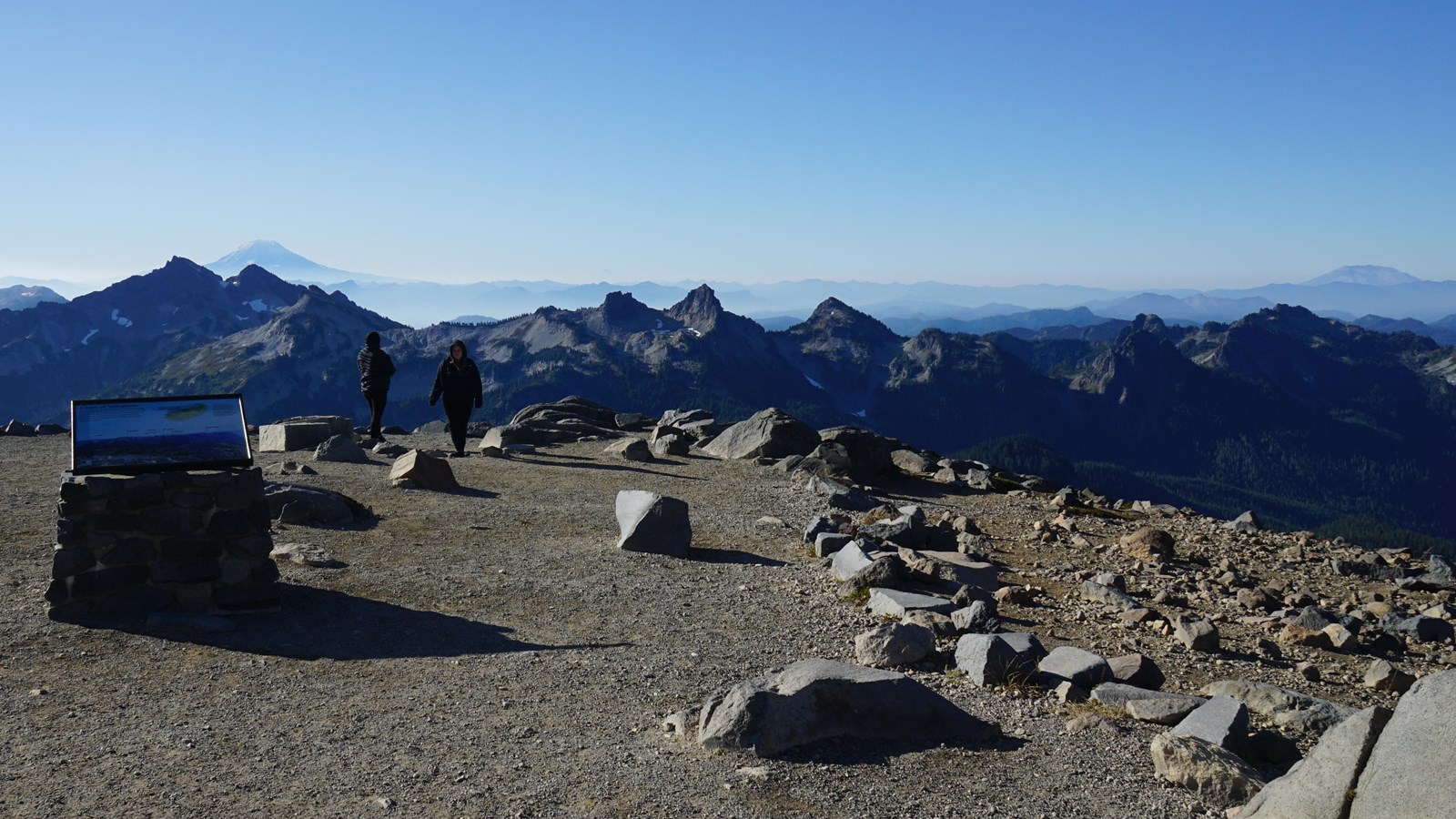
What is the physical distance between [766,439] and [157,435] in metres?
20.6

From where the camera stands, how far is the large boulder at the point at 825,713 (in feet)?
31.3

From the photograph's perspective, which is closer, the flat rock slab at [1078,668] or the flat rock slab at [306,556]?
the flat rock slab at [1078,668]

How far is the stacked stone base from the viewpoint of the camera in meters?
13.2

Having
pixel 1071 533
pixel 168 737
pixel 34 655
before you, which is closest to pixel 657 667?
pixel 168 737

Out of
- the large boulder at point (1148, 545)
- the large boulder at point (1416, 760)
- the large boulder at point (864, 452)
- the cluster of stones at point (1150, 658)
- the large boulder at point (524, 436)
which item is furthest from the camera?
the large boulder at point (524, 436)

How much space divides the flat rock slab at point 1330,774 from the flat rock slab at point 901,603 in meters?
7.07

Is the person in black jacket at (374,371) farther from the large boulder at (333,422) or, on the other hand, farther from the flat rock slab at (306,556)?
the flat rock slab at (306,556)

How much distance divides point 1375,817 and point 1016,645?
5464 millimetres

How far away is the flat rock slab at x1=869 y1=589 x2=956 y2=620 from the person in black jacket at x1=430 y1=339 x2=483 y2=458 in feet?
56.9

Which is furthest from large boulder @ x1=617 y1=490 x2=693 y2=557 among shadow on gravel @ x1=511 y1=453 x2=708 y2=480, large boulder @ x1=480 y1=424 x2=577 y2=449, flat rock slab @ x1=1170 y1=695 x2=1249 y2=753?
large boulder @ x1=480 y1=424 x2=577 y2=449

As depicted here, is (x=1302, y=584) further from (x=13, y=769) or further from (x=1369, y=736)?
(x=13, y=769)

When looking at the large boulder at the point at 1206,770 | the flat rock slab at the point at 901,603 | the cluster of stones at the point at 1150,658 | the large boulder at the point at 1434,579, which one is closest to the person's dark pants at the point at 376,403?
the cluster of stones at the point at 1150,658

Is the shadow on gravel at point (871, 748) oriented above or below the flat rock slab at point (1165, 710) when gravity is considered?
below

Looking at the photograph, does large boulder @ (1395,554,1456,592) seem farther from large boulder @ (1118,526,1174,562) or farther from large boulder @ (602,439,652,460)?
large boulder @ (602,439,652,460)
